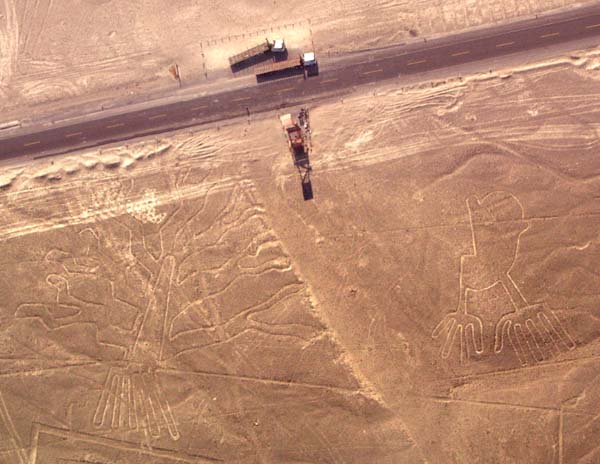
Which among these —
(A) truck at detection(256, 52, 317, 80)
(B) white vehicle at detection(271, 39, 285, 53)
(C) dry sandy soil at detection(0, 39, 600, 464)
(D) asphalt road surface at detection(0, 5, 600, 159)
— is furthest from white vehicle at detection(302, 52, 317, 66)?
(C) dry sandy soil at detection(0, 39, 600, 464)

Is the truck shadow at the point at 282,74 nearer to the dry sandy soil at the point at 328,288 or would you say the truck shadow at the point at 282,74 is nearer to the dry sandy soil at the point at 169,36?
the dry sandy soil at the point at 169,36

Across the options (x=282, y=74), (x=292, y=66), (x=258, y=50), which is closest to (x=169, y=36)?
(x=258, y=50)

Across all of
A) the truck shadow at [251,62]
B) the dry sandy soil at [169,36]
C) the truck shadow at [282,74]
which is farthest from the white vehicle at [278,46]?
the truck shadow at [282,74]

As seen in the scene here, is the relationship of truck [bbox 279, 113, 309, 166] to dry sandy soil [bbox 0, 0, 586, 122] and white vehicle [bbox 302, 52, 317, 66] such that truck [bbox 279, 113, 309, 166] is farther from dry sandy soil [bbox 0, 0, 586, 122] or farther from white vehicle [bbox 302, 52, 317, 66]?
dry sandy soil [bbox 0, 0, 586, 122]

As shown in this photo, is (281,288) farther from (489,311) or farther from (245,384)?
(489,311)

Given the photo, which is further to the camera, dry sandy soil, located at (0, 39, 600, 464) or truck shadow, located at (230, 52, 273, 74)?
truck shadow, located at (230, 52, 273, 74)
